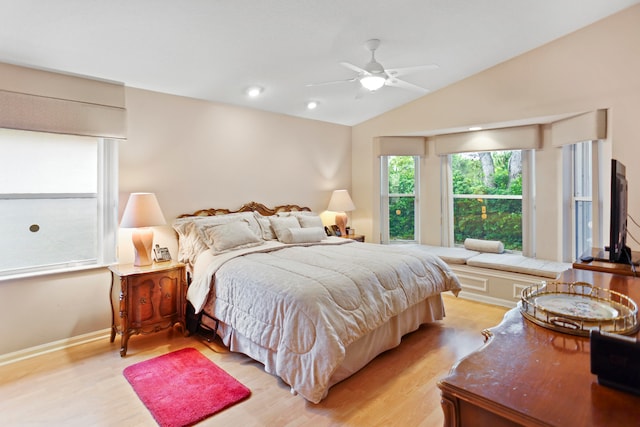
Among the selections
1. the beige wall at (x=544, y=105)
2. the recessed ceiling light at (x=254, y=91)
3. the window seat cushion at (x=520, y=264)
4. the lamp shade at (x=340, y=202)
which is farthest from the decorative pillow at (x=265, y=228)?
the window seat cushion at (x=520, y=264)

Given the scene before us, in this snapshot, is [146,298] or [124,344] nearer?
[124,344]

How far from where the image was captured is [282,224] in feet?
13.5

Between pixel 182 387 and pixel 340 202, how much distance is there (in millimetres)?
3288

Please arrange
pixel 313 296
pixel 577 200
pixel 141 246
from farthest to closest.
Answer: pixel 577 200, pixel 141 246, pixel 313 296

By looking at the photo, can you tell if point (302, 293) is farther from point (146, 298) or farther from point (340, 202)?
point (340, 202)

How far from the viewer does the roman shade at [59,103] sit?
277cm

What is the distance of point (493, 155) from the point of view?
191 inches

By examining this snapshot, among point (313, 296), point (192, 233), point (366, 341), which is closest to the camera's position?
point (313, 296)

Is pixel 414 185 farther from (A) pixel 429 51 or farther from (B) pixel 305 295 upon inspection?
(B) pixel 305 295

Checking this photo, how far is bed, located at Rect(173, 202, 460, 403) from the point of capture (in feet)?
7.38

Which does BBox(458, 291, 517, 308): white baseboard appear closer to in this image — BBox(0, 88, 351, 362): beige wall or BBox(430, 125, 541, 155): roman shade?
BBox(430, 125, 541, 155): roman shade

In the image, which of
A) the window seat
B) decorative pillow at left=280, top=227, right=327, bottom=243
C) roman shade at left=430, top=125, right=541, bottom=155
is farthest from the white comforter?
roman shade at left=430, top=125, right=541, bottom=155

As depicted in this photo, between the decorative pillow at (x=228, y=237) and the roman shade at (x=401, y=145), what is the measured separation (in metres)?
2.60

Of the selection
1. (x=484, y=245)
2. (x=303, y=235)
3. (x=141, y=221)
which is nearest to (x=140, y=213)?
(x=141, y=221)
